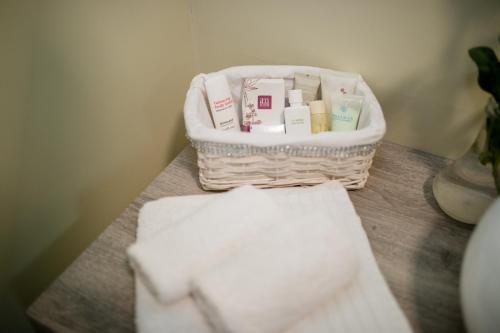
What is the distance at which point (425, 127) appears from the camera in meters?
0.60

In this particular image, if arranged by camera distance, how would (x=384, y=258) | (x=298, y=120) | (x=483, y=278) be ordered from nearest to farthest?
1. (x=483, y=278)
2. (x=384, y=258)
3. (x=298, y=120)

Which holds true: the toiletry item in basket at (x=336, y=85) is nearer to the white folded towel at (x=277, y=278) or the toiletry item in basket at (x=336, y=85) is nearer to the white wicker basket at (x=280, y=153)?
the white wicker basket at (x=280, y=153)

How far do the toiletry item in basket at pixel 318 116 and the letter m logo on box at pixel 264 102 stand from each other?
71mm

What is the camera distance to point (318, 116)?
0.59 meters

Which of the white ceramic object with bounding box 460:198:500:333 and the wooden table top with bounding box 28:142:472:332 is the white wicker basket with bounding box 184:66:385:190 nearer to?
the wooden table top with bounding box 28:142:472:332

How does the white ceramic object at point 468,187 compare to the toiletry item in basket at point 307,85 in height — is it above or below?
below

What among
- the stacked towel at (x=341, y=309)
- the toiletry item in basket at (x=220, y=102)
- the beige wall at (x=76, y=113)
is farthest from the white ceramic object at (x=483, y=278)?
the beige wall at (x=76, y=113)

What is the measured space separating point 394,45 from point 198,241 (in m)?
0.44

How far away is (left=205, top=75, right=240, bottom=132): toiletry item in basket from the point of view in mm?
577

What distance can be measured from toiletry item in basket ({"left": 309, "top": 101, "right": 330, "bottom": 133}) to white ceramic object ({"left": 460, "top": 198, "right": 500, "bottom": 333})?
290 mm

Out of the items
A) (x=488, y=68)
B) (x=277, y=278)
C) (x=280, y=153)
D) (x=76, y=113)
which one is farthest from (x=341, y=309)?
(x=76, y=113)

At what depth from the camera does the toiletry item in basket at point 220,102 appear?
1.89 feet

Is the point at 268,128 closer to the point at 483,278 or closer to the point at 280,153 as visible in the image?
the point at 280,153

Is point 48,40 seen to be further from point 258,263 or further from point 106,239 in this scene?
point 258,263
